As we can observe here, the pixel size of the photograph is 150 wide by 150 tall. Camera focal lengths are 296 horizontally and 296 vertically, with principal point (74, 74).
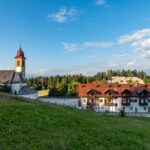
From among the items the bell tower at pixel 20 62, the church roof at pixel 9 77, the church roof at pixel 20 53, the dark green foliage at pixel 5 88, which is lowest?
the dark green foliage at pixel 5 88

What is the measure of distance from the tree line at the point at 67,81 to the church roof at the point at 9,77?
3455cm

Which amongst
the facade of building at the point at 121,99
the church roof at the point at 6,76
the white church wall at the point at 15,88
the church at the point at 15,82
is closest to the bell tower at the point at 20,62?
the church at the point at 15,82

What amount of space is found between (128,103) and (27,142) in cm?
6517

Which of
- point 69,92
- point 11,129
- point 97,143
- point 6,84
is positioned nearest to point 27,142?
point 11,129

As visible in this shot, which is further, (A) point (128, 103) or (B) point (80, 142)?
(A) point (128, 103)

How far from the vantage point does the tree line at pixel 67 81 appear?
110 metres

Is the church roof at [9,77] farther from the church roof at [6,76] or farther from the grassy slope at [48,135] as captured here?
the grassy slope at [48,135]

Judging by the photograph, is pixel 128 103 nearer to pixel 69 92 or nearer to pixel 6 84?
pixel 6 84

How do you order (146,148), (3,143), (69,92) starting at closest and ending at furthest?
(3,143) → (146,148) → (69,92)

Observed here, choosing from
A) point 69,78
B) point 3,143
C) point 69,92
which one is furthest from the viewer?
point 69,78

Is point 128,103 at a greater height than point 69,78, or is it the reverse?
point 69,78

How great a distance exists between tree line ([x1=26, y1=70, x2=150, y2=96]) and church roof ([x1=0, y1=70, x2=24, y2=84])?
34.6 m

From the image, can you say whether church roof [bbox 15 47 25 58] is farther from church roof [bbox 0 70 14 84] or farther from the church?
church roof [bbox 0 70 14 84]

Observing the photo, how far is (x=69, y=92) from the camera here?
108938mm
